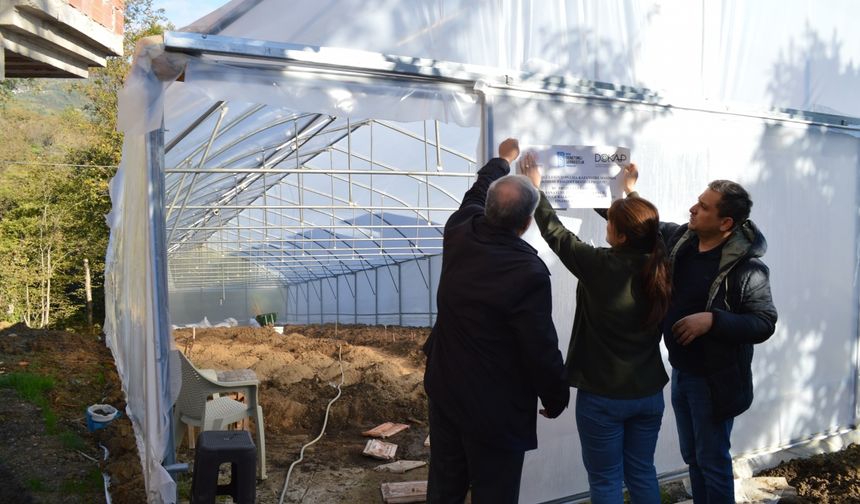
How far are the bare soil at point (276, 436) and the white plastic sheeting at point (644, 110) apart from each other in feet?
1.80

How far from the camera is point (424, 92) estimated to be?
158 inches

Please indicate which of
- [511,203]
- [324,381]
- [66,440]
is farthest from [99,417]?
[511,203]

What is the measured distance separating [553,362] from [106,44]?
3.73m

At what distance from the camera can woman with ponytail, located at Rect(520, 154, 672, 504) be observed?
296 cm

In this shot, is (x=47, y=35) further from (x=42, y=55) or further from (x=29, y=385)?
(x=29, y=385)

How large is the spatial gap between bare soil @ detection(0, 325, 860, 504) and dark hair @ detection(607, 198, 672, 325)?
2.31 meters

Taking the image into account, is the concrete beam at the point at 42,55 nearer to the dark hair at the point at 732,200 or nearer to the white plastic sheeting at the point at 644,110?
the white plastic sheeting at the point at 644,110

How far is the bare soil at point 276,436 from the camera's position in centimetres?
481

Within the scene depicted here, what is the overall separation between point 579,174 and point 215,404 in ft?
9.65

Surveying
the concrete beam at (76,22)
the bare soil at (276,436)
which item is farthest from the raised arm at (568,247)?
the concrete beam at (76,22)

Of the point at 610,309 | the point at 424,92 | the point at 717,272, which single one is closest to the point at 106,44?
the point at 424,92

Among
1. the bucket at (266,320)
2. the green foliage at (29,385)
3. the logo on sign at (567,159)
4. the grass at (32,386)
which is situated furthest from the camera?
the bucket at (266,320)

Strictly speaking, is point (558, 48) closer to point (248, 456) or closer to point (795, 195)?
point (795, 195)

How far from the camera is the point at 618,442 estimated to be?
10.2ft
